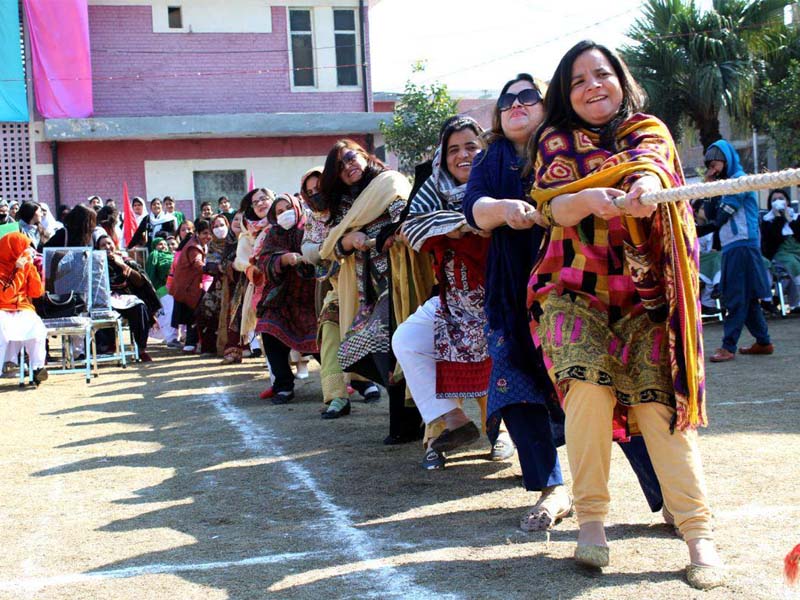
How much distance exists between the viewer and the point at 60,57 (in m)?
23.3

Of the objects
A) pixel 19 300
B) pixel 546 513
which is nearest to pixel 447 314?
pixel 546 513

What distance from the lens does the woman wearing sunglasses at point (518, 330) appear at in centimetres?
451

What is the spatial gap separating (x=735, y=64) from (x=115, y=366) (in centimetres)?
1708

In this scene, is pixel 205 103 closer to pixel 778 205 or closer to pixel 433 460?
pixel 778 205

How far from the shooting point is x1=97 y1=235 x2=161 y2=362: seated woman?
13297 mm

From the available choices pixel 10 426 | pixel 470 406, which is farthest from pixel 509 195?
pixel 10 426

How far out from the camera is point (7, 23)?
22953mm

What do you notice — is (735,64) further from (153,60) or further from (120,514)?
(120,514)

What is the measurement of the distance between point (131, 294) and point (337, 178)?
22.9 ft

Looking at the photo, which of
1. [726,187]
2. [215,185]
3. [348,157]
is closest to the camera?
[726,187]

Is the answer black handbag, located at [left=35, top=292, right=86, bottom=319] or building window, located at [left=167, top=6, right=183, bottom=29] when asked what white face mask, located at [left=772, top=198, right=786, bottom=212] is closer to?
black handbag, located at [left=35, top=292, right=86, bottom=319]

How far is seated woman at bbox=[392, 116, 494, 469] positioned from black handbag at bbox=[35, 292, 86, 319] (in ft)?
22.2

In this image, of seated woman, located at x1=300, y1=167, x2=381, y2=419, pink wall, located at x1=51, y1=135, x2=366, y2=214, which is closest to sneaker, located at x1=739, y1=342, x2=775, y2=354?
seated woman, located at x1=300, y1=167, x2=381, y2=419

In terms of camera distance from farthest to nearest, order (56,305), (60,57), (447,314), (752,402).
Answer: (60,57)
(56,305)
(752,402)
(447,314)
